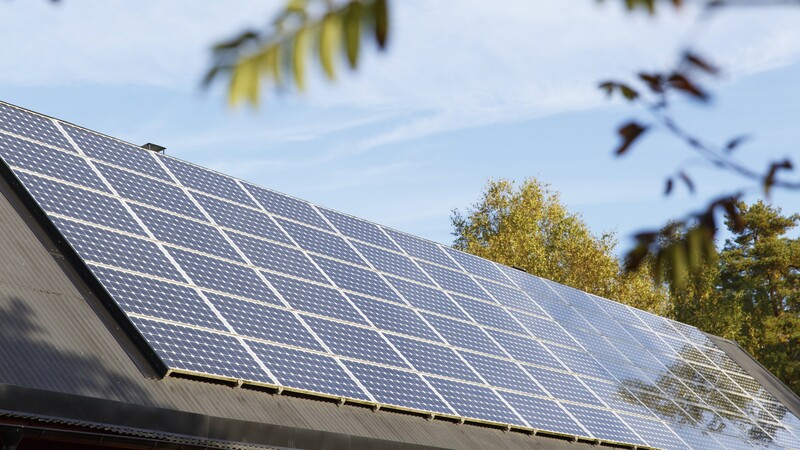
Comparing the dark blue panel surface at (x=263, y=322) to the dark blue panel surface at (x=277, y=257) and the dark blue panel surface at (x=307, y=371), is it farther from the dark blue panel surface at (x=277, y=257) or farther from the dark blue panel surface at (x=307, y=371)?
the dark blue panel surface at (x=277, y=257)

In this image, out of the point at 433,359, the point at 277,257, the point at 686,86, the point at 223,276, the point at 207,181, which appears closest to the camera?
the point at 686,86

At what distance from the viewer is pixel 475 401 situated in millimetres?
19562

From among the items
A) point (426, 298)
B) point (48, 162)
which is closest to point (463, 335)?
point (426, 298)

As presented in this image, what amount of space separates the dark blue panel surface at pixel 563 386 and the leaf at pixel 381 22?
18.5 metres

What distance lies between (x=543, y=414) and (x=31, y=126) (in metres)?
11.1

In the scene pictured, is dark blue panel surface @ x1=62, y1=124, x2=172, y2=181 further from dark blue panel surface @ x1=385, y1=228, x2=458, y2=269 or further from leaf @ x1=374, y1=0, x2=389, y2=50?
leaf @ x1=374, y1=0, x2=389, y2=50

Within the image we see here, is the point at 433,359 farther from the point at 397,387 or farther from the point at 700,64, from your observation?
the point at 700,64

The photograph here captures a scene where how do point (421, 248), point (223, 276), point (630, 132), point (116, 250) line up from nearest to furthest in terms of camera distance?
1. point (630, 132)
2. point (116, 250)
3. point (223, 276)
4. point (421, 248)

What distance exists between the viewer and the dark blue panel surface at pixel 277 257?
1967 cm

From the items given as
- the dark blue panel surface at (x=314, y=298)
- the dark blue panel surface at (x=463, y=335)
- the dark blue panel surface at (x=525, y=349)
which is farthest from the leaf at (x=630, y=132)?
the dark blue panel surface at (x=525, y=349)

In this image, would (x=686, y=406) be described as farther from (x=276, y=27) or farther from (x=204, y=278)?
(x=276, y=27)

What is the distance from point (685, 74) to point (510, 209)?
71.2 metres

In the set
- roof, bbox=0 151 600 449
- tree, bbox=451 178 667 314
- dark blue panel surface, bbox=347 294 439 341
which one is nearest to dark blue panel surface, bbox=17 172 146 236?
roof, bbox=0 151 600 449

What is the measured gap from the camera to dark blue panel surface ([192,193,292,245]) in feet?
66.9
